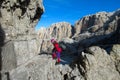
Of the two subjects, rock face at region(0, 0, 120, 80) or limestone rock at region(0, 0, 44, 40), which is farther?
limestone rock at region(0, 0, 44, 40)

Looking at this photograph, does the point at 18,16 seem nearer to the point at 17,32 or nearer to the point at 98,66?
the point at 17,32

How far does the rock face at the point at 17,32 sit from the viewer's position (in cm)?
1722

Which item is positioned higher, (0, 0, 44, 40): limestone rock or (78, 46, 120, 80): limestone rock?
(0, 0, 44, 40): limestone rock

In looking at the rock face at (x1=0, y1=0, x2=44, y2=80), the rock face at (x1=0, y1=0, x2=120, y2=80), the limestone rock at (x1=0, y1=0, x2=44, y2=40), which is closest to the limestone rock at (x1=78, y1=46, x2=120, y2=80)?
the rock face at (x1=0, y1=0, x2=120, y2=80)

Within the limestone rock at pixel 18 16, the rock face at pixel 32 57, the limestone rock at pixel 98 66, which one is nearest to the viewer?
the rock face at pixel 32 57

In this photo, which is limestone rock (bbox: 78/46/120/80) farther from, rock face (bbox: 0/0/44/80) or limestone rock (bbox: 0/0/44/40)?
limestone rock (bbox: 0/0/44/40)

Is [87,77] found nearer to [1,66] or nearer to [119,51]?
[119,51]

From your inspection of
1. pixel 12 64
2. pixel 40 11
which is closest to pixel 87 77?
pixel 12 64

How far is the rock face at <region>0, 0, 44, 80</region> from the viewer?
1722 centimetres

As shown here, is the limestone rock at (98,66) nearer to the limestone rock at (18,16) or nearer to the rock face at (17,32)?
the rock face at (17,32)

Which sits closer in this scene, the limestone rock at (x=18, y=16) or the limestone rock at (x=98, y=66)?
the limestone rock at (x=98, y=66)

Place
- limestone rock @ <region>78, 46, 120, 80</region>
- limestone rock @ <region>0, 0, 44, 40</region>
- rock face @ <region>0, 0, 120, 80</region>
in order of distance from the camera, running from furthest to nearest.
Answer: limestone rock @ <region>0, 0, 44, 40</region>
limestone rock @ <region>78, 46, 120, 80</region>
rock face @ <region>0, 0, 120, 80</region>

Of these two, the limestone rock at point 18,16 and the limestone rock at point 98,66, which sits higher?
the limestone rock at point 18,16

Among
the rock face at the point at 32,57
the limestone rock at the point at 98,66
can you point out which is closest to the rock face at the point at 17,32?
the rock face at the point at 32,57
